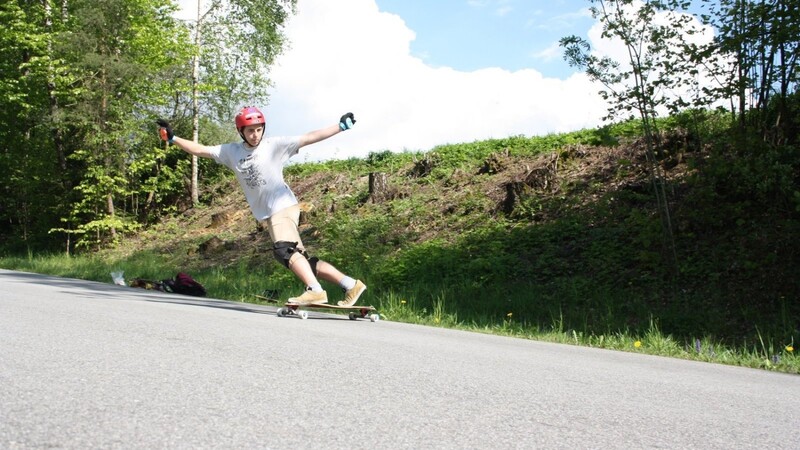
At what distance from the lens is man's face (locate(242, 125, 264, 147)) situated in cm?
819

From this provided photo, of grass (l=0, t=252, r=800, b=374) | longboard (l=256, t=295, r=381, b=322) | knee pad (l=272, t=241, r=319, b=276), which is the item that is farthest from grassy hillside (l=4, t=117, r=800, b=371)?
knee pad (l=272, t=241, r=319, b=276)

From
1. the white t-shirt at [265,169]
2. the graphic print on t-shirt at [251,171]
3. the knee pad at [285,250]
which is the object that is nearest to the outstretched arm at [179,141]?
the white t-shirt at [265,169]

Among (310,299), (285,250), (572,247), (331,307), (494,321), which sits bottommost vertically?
(494,321)

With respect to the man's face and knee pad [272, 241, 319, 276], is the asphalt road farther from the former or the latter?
the man's face

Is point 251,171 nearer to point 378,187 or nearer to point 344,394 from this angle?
point 344,394

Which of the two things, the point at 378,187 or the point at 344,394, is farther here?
the point at 378,187

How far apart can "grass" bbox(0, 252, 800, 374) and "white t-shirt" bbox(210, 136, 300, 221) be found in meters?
2.26

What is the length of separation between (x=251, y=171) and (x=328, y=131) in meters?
1.05

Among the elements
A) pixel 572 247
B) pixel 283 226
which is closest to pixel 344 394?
pixel 283 226

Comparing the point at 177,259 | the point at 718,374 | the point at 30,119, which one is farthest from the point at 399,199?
the point at 30,119

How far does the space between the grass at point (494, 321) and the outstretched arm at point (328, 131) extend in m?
2.63

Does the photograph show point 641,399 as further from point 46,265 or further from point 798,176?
point 46,265

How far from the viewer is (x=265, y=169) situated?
8.21m

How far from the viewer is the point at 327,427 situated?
2.85 metres
